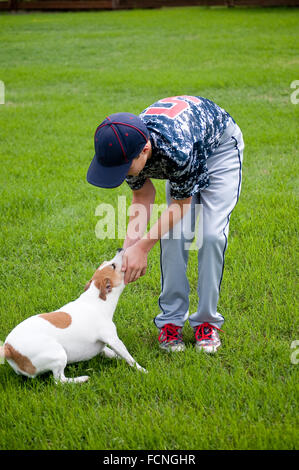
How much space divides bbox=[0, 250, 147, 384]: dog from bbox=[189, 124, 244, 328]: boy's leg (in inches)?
19.5

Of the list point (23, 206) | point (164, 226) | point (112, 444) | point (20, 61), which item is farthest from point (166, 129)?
point (20, 61)

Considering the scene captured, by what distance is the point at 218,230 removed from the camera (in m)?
2.91

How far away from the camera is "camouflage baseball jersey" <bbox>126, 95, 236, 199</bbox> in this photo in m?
2.53

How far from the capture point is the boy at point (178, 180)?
7.96 feet

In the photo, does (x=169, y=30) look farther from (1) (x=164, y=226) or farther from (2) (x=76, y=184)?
(1) (x=164, y=226)

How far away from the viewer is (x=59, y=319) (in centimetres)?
279

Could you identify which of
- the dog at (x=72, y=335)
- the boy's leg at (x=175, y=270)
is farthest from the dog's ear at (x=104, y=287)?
the boy's leg at (x=175, y=270)

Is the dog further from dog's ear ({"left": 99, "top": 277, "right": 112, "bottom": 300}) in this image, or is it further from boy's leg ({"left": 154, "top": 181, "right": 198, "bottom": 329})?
boy's leg ({"left": 154, "top": 181, "right": 198, "bottom": 329})

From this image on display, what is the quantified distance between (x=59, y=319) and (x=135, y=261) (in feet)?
1.68

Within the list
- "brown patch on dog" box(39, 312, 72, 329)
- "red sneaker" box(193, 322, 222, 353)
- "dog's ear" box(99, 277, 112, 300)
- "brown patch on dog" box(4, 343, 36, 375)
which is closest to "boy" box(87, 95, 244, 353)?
"red sneaker" box(193, 322, 222, 353)

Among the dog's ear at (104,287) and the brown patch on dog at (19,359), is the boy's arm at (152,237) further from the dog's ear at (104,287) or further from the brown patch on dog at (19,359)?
the brown patch on dog at (19,359)

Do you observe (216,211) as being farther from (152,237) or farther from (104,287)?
(104,287)

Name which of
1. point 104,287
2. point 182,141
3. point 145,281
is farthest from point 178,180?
point 145,281

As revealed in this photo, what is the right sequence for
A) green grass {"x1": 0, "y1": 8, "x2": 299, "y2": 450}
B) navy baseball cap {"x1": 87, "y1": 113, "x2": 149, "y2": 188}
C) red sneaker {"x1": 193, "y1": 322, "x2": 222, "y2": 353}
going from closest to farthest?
1. navy baseball cap {"x1": 87, "y1": 113, "x2": 149, "y2": 188}
2. green grass {"x1": 0, "y1": 8, "x2": 299, "y2": 450}
3. red sneaker {"x1": 193, "y1": 322, "x2": 222, "y2": 353}
